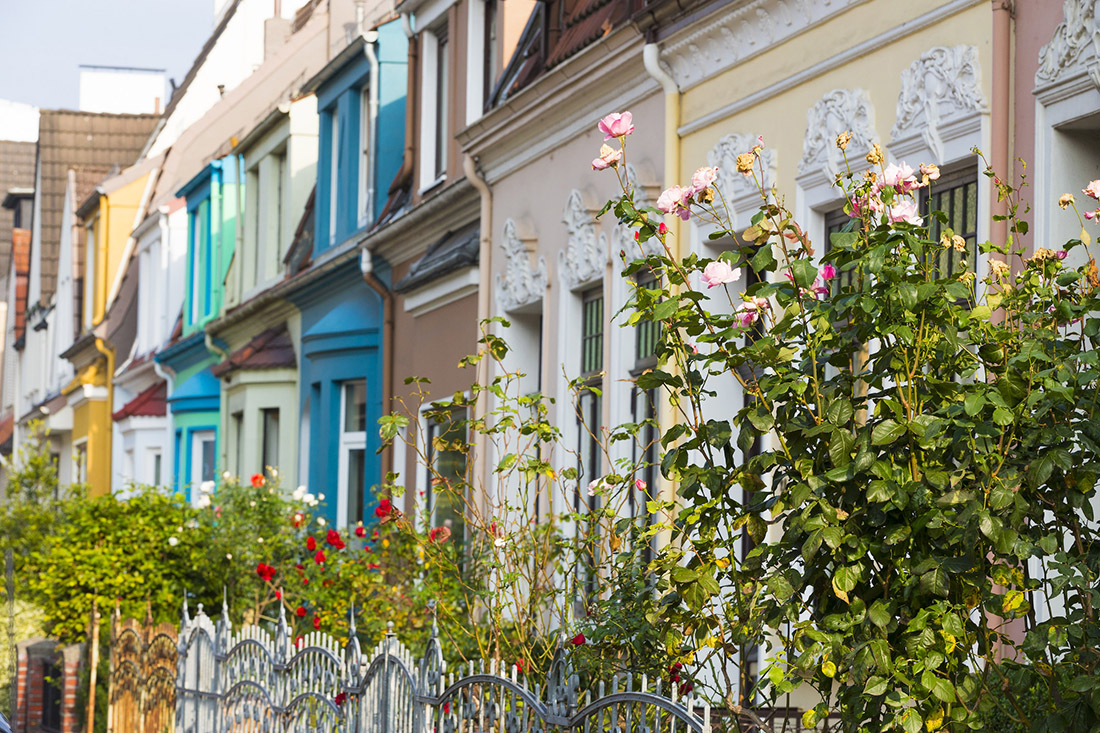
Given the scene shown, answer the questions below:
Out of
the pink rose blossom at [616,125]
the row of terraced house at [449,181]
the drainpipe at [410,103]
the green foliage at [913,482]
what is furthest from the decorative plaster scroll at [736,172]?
the drainpipe at [410,103]

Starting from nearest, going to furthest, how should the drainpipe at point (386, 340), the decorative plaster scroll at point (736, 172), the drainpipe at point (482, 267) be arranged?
the decorative plaster scroll at point (736, 172), the drainpipe at point (482, 267), the drainpipe at point (386, 340)

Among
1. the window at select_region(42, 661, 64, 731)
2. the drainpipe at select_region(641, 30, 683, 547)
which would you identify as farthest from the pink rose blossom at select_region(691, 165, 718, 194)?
the window at select_region(42, 661, 64, 731)

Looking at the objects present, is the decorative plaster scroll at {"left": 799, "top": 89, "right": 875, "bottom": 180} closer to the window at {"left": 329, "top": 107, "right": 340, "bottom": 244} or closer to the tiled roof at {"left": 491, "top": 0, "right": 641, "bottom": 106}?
the tiled roof at {"left": 491, "top": 0, "right": 641, "bottom": 106}

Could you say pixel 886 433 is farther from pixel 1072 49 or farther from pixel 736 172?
pixel 736 172

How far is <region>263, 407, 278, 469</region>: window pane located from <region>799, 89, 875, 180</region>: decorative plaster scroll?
43.4 feet

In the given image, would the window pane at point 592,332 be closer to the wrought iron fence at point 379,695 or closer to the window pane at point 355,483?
the wrought iron fence at point 379,695

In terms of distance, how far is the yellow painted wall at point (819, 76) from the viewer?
720cm

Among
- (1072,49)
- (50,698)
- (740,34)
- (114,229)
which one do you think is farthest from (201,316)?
(1072,49)

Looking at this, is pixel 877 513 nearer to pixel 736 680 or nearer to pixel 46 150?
pixel 736 680

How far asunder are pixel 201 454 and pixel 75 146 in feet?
50.5

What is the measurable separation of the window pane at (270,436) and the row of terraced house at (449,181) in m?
0.05

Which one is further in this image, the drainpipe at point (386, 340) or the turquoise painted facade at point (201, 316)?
the turquoise painted facade at point (201, 316)

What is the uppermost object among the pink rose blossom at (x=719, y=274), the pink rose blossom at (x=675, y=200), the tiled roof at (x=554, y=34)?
the tiled roof at (x=554, y=34)

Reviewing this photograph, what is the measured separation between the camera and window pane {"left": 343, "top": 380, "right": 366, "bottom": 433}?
690 inches
